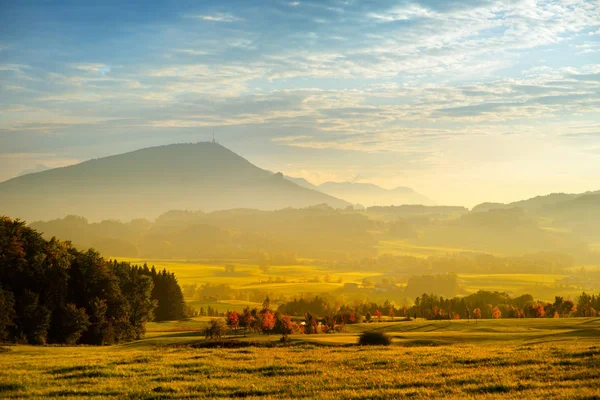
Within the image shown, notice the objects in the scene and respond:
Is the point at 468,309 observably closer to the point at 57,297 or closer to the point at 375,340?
the point at 375,340

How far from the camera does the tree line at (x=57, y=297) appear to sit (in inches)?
2336

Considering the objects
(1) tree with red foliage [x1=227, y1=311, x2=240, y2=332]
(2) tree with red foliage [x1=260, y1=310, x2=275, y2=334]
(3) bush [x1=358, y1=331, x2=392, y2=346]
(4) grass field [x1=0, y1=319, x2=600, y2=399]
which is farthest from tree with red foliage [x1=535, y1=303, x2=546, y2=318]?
(4) grass field [x1=0, y1=319, x2=600, y2=399]

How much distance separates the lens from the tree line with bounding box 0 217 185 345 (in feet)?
195

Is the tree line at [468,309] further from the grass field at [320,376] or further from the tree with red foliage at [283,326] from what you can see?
the grass field at [320,376]

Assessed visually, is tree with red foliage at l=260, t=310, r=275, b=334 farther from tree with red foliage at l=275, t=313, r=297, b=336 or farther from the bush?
the bush

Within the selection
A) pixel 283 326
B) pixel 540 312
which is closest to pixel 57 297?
pixel 283 326

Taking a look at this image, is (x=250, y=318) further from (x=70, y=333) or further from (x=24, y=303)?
(x=24, y=303)

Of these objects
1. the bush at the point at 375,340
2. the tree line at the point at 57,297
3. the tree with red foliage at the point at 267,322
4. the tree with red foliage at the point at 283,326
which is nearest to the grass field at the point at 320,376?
the bush at the point at 375,340

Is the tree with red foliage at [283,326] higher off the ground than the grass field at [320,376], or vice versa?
the grass field at [320,376]

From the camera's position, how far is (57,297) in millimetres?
65562

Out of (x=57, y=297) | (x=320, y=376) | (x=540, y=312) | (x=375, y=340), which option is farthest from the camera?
(x=540, y=312)

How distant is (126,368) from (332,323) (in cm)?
6063

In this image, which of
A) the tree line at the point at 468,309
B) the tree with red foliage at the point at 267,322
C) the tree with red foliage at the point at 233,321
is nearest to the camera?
the tree with red foliage at the point at 267,322

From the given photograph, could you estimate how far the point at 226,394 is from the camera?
72.0 ft
